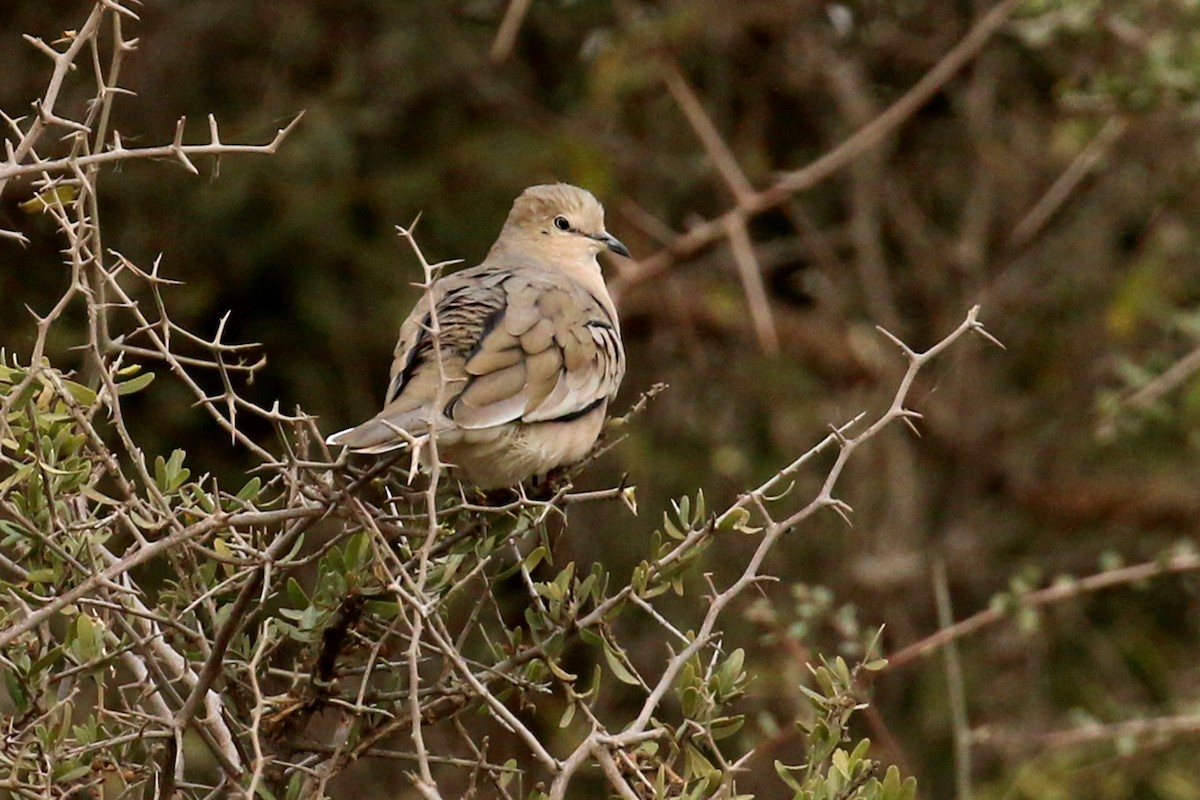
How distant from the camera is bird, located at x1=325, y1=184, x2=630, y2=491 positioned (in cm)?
406

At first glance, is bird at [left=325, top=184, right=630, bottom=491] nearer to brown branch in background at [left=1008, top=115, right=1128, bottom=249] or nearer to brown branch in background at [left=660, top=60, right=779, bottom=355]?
brown branch in background at [left=660, top=60, right=779, bottom=355]

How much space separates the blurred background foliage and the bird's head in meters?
1.84

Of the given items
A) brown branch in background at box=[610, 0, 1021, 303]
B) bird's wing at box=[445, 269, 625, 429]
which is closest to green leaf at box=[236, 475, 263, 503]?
bird's wing at box=[445, 269, 625, 429]

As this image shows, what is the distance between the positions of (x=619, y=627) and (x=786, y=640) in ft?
10.9

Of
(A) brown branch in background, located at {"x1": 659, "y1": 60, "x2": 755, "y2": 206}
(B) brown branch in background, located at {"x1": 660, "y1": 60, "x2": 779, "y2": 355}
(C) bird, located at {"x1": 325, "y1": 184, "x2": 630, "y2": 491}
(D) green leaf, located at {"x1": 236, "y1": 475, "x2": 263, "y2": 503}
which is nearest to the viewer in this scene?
(D) green leaf, located at {"x1": 236, "y1": 475, "x2": 263, "y2": 503}

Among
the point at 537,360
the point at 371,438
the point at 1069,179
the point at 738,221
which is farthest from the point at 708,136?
the point at 371,438

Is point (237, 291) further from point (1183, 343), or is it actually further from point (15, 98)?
point (1183, 343)

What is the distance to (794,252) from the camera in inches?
351

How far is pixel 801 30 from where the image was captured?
8.56 m

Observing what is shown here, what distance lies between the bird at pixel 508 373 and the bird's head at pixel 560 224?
2.27 ft

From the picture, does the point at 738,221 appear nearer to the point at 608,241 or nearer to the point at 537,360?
the point at 608,241

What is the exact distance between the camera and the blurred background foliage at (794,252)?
25.9 ft

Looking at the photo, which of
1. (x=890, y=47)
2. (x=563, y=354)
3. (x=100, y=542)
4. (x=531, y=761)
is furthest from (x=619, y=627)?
(x=100, y=542)

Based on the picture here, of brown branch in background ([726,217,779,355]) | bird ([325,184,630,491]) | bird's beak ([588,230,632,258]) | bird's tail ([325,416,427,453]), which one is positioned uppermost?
bird's tail ([325,416,427,453])
